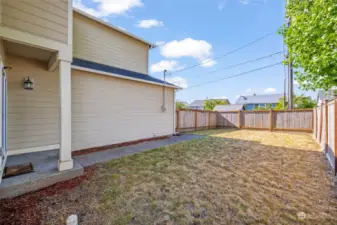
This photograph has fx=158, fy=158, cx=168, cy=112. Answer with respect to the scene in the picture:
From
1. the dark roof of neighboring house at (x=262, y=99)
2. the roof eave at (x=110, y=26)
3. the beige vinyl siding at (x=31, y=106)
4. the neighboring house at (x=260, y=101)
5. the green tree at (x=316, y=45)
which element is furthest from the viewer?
the dark roof of neighboring house at (x=262, y=99)

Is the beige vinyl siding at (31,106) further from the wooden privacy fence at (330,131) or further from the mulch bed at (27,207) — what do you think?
the wooden privacy fence at (330,131)

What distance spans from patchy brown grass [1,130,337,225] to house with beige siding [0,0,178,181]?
1.14 m

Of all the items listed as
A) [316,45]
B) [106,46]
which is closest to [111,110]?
[106,46]

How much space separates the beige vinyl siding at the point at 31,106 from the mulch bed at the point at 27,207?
2507 millimetres

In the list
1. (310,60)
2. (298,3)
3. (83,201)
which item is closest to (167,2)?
(298,3)

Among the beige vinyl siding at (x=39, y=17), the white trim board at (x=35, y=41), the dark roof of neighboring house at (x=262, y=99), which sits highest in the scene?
the dark roof of neighboring house at (x=262, y=99)

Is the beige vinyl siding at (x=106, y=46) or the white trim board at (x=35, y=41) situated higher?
the beige vinyl siding at (x=106, y=46)

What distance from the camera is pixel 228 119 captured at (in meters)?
13.1

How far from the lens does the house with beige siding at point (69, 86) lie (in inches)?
120

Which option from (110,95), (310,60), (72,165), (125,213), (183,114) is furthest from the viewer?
(183,114)

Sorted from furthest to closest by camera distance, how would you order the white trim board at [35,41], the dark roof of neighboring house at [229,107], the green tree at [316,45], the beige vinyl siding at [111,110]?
the dark roof of neighboring house at [229,107]
the beige vinyl siding at [111,110]
the green tree at [316,45]
the white trim board at [35,41]

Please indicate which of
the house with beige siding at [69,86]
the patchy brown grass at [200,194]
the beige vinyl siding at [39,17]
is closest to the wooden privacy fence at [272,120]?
the house with beige siding at [69,86]

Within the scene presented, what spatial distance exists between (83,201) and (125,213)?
30.0 inches

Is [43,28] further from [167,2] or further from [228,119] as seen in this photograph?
[228,119]
